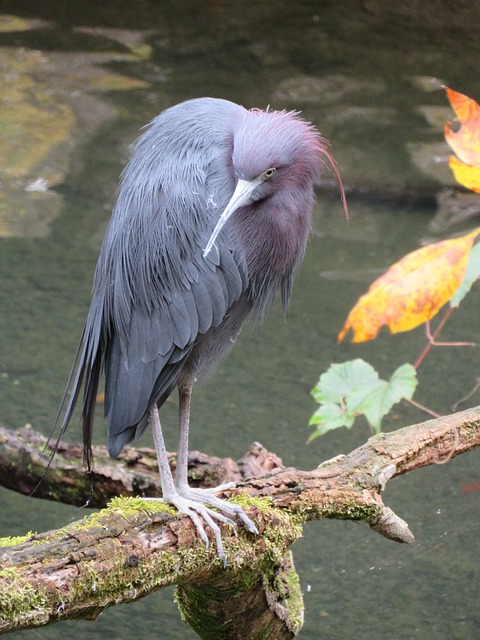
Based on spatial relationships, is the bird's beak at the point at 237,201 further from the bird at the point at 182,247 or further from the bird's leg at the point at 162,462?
the bird's leg at the point at 162,462

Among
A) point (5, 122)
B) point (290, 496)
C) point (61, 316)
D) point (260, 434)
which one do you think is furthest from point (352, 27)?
point (290, 496)

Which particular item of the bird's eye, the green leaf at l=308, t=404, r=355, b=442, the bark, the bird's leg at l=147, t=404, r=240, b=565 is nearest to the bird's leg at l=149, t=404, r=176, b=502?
the bird's leg at l=147, t=404, r=240, b=565

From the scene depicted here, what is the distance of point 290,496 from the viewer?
1.54 metres

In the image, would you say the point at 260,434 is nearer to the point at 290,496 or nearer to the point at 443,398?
the point at 443,398

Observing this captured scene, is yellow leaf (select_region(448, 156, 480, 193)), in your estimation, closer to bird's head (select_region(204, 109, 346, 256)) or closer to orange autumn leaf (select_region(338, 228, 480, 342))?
orange autumn leaf (select_region(338, 228, 480, 342))

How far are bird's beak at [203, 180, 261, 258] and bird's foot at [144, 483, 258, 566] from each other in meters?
0.40

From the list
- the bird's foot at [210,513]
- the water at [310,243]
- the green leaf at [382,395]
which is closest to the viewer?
the bird's foot at [210,513]

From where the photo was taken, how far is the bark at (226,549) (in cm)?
118

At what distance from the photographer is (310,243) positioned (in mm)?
3660

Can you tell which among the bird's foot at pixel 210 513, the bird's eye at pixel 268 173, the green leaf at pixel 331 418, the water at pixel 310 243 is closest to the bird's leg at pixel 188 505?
the bird's foot at pixel 210 513

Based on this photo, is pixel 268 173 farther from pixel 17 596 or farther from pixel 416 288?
pixel 17 596

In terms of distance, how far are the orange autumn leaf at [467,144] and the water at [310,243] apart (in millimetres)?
1113

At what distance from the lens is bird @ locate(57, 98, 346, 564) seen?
158cm

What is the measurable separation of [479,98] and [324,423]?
2956 millimetres
